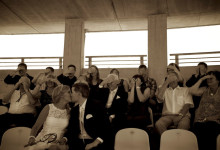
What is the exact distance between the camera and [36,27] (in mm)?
6305

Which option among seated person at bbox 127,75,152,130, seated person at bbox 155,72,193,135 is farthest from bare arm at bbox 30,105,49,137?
seated person at bbox 155,72,193,135

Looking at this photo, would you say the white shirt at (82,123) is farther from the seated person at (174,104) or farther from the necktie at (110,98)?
the seated person at (174,104)

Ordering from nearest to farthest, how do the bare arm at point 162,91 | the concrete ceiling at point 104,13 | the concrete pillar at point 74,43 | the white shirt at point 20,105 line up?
the bare arm at point 162,91
the white shirt at point 20,105
the concrete ceiling at point 104,13
the concrete pillar at point 74,43

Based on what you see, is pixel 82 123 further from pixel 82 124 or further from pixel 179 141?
pixel 179 141

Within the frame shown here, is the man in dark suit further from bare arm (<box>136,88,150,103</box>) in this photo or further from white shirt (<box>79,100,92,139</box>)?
bare arm (<box>136,88,150,103</box>)

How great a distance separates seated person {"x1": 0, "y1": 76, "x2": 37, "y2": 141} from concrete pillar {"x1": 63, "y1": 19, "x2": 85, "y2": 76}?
260cm

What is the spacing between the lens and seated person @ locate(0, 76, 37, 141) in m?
3.00

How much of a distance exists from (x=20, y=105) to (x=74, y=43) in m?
3.02

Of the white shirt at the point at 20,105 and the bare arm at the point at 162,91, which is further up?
the bare arm at the point at 162,91

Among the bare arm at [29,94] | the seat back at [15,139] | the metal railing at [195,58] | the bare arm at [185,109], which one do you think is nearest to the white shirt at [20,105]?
the bare arm at [29,94]

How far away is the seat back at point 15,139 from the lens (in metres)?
2.23

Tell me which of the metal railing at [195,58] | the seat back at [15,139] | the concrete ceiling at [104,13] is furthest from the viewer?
the metal railing at [195,58]

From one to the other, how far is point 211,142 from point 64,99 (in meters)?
1.68

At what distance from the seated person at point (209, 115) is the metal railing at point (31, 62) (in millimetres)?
5032
